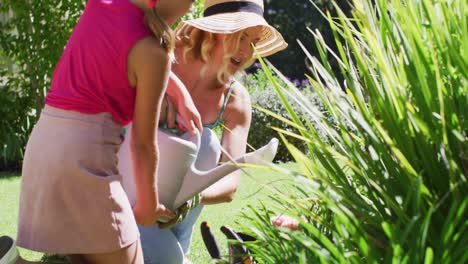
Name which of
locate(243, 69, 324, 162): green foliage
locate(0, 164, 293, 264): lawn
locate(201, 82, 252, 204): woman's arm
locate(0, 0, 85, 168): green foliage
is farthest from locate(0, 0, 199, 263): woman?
locate(243, 69, 324, 162): green foliage

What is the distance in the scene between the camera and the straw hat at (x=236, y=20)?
10.1 ft

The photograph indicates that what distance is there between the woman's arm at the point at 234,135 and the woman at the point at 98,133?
2.98ft

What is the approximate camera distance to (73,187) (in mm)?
Answer: 2133

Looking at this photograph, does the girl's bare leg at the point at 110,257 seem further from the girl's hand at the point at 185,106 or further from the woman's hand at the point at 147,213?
the girl's hand at the point at 185,106

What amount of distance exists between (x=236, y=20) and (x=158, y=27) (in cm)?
103

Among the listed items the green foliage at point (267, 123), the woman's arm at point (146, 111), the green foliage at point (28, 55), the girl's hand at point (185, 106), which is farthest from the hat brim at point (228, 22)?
the green foliage at point (267, 123)

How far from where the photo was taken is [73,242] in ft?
7.12

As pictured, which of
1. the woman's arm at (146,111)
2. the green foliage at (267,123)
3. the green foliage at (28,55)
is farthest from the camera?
the green foliage at (267,123)

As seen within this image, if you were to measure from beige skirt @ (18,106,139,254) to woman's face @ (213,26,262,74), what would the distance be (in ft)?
3.53

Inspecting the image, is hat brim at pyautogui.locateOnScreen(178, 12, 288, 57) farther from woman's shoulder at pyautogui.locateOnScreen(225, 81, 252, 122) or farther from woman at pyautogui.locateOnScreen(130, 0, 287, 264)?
woman's shoulder at pyautogui.locateOnScreen(225, 81, 252, 122)

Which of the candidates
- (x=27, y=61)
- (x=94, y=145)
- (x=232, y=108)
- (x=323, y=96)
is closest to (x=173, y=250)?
Answer: (x=232, y=108)

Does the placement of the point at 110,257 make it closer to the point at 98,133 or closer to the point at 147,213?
the point at 147,213

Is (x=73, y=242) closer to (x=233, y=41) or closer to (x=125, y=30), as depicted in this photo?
(x=125, y=30)

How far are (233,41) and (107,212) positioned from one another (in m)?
1.26
